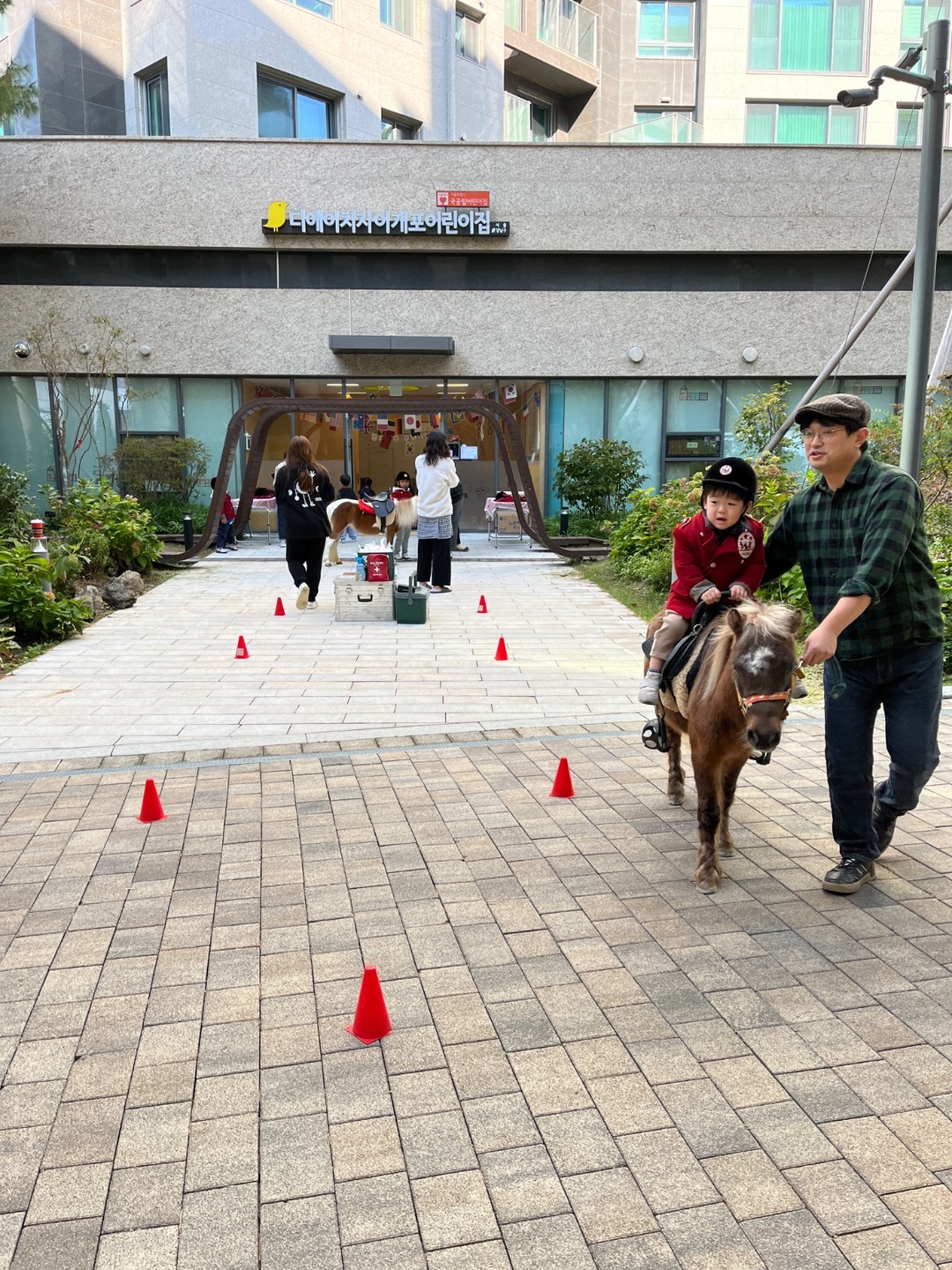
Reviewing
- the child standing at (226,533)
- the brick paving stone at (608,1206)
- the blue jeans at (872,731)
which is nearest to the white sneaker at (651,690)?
the blue jeans at (872,731)

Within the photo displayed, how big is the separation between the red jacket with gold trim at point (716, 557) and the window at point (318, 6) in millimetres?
24981

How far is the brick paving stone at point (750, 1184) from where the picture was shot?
251 cm

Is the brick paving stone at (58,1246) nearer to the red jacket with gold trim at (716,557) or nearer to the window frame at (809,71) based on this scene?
the red jacket with gold trim at (716,557)

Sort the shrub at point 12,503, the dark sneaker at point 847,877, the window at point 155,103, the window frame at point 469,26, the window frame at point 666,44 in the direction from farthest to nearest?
the window frame at point 666,44 < the window frame at point 469,26 < the window at point 155,103 < the shrub at point 12,503 < the dark sneaker at point 847,877

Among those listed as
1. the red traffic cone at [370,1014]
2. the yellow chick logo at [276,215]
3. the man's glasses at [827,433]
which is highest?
the yellow chick logo at [276,215]

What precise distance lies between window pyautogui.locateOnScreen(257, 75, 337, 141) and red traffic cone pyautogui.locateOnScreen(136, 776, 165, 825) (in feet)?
75.7

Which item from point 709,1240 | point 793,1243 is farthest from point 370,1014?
point 793,1243

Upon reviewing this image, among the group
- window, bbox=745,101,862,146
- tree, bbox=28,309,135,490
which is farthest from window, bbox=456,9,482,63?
tree, bbox=28,309,135,490

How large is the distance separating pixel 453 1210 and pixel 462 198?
2287 centimetres

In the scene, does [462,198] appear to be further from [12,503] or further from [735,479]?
[735,479]

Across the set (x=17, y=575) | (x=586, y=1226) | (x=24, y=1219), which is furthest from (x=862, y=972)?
(x=17, y=575)

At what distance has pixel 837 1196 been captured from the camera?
2555mm

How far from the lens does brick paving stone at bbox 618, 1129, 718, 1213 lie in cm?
255

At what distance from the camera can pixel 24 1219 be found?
251 centimetres
